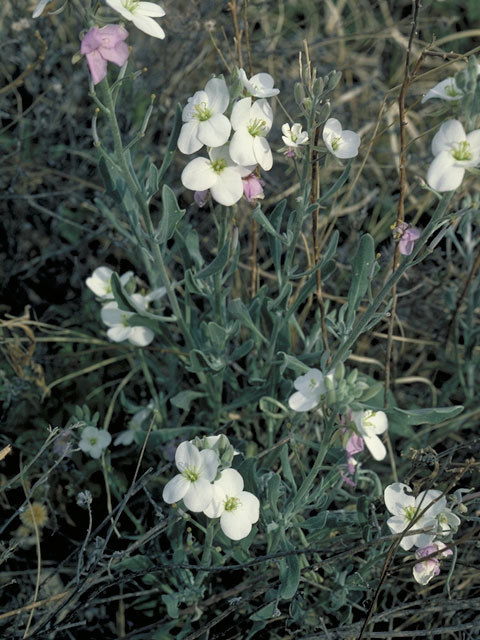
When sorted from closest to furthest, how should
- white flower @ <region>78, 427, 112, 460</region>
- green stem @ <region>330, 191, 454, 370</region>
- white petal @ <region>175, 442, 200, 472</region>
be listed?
green stem @ <region>330, 191, 454, 370</region> < white petal @ <region>175, 442, 200, 472</region> < white flower @ <region>78, 427, 112, 460</region>

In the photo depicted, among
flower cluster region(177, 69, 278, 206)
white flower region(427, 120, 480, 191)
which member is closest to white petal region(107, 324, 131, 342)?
flower cluster region(177, 69, 278, 206)

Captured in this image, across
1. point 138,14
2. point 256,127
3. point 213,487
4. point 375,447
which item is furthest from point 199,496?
point 138,14

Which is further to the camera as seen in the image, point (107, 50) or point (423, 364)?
point (423, 364)

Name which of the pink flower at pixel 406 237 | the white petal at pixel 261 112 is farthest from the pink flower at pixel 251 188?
the pink flower at pixel 406 237

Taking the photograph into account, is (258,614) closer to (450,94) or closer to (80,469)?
(80,469)

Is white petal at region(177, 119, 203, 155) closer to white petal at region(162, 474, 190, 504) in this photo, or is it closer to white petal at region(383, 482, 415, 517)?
white petal at region(162, 474, 190, 504)

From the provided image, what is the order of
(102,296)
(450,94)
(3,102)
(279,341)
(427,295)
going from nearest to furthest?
(450,94)
(279,341)
(102,296)
(427,295)
(3,102)

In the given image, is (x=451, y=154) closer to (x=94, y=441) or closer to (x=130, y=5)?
(x=130, y=5)

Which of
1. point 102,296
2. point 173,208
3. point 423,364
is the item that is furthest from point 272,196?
point 173,208
